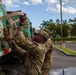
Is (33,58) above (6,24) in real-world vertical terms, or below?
below

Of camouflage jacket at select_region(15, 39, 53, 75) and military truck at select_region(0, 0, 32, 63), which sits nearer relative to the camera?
camouflage jacket at select_region(15, 39, 53, 75)

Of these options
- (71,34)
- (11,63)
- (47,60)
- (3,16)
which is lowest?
(71,34)

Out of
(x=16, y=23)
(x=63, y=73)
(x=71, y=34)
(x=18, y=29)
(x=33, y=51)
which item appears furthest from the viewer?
(x=71, y=34)

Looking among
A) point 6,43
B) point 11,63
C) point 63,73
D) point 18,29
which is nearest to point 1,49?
point 6,43

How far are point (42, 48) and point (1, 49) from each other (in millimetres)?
1545

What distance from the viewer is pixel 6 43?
673 centimetres

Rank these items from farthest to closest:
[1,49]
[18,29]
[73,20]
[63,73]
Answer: [73,20]
[63,73]
[18,29]
[1,49]

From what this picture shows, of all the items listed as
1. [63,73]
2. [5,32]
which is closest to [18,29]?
[5,32]

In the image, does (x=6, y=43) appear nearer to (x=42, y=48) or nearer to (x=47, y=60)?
(x=47, y=60)

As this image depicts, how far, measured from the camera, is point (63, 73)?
30.0ft

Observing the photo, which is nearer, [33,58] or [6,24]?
[33,58]

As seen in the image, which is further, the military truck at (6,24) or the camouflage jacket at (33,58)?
the military truck at (6,24)

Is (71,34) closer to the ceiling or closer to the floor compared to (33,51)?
closer to the floor

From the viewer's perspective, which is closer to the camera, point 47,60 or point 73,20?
point 47,60
